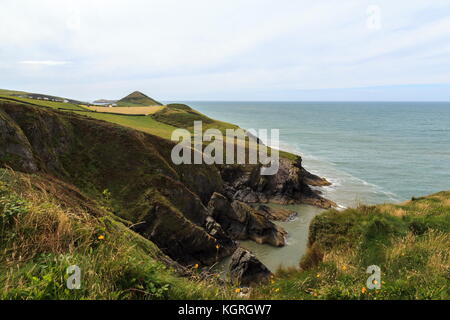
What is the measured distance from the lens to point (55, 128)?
1172 inches

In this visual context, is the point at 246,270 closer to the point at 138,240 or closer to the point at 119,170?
the point at 138,240

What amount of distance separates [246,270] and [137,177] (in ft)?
52.1

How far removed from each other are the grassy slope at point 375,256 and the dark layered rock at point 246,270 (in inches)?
294

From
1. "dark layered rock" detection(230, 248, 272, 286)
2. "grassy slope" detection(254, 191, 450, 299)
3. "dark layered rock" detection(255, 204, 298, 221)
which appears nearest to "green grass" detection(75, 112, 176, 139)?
"dark layered rock" detection(255, 204, 298, 221)

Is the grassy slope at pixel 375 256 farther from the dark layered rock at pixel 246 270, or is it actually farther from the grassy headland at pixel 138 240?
the dark layered rock at pixel 246 270

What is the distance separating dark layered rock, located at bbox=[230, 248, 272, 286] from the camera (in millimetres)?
19328

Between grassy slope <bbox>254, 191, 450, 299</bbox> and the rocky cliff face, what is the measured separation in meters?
15.7

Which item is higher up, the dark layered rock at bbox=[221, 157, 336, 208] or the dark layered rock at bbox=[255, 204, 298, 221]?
the dark layered rock at bbox=[221, 157, 336, 208]

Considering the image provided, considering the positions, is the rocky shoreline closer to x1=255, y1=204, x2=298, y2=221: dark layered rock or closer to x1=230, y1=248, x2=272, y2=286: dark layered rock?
x1=255, y1=204, x2=298, y2=221: dark layered rock

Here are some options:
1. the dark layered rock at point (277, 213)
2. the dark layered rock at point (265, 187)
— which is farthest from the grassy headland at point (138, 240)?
the dark layered rock at point (265, 187)

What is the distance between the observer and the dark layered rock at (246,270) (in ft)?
63.4
